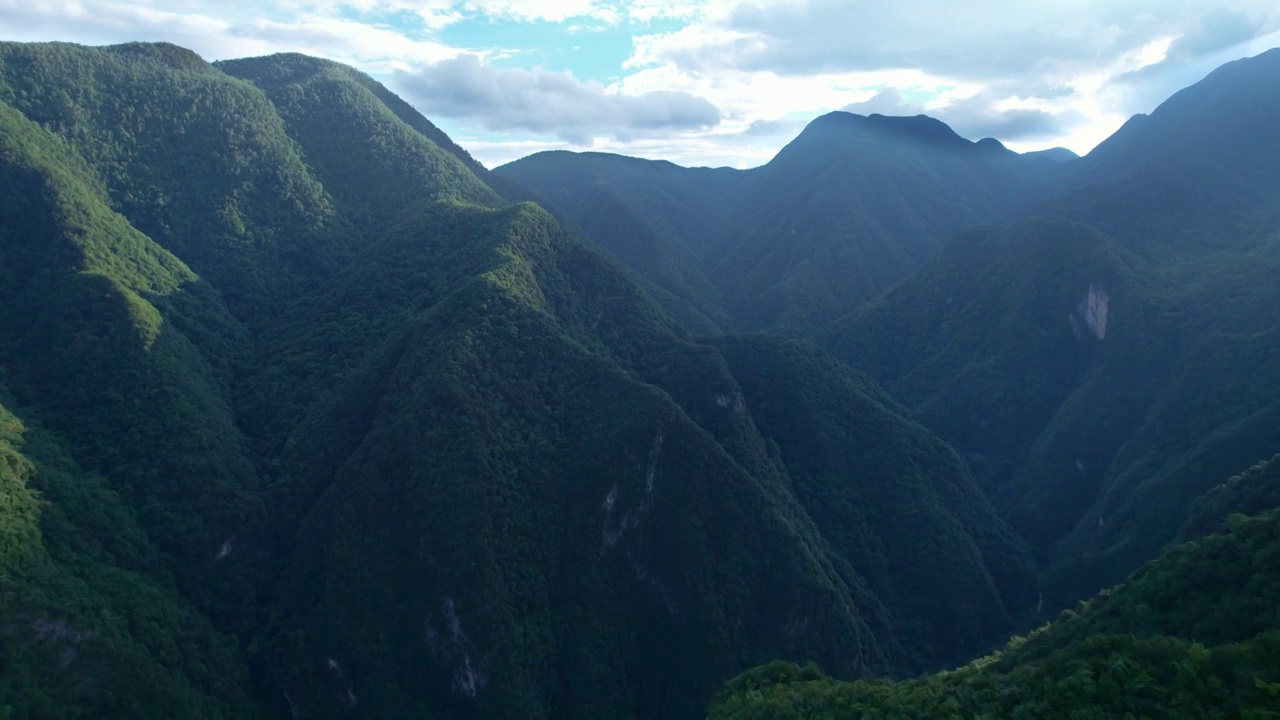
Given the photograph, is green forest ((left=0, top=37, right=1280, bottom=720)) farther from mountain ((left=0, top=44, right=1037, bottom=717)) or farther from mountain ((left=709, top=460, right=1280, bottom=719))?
mountain ((left=0, top=44, right=1037, bottom=717))

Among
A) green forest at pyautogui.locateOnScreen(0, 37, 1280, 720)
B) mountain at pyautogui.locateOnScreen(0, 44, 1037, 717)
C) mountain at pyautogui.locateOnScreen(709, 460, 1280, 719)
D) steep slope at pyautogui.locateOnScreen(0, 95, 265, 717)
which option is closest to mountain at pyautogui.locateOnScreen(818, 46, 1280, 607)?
green forest at pyautogui.locateOnScreen(0, 37, 1280, 720)

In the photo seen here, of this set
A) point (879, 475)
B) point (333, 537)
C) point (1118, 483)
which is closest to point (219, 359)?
point (333, 537)

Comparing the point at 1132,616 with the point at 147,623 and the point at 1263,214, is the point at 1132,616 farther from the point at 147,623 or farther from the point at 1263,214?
the point at 1263,214

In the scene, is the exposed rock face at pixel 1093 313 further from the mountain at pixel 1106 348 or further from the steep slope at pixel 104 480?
the steep slope at pixel 104 480

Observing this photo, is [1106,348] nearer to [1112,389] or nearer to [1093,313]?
[1093,313]

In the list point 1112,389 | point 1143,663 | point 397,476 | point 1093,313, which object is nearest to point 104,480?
point 397,476
